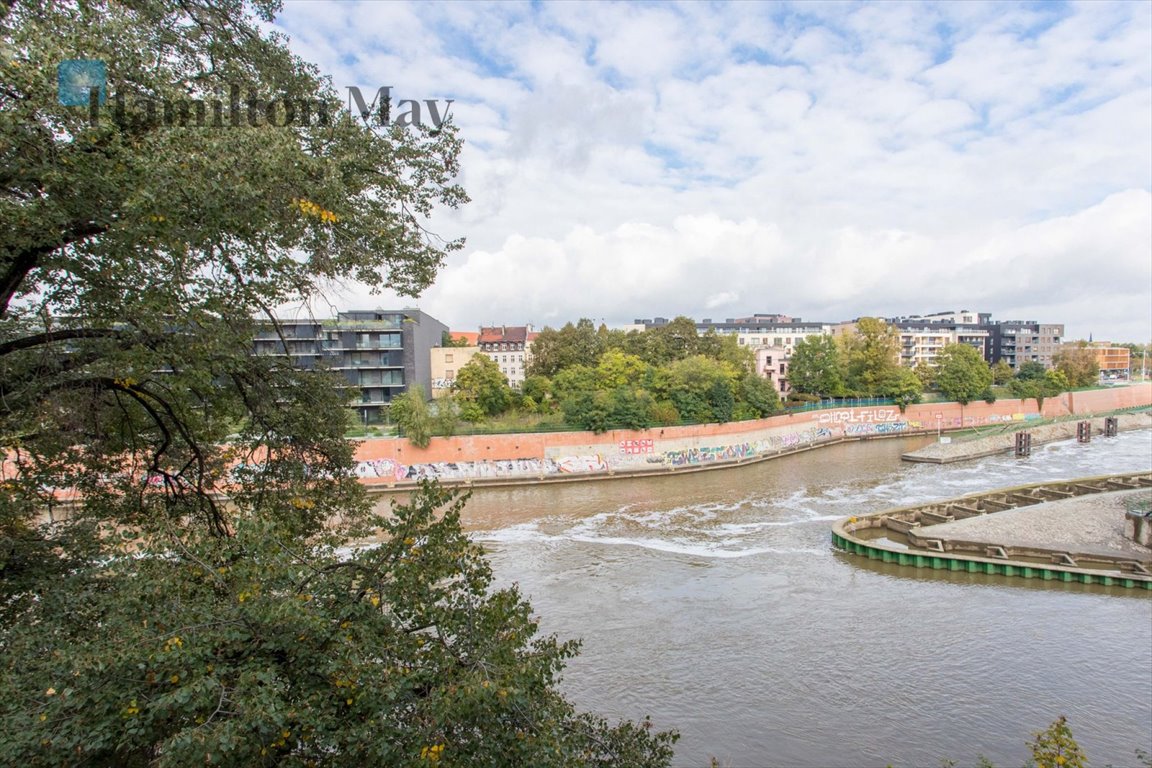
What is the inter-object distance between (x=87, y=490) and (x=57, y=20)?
3805mm

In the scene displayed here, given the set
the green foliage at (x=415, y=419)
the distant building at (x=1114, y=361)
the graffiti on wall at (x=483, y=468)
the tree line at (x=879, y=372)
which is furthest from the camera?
the distant building at (x=1114, y=361)

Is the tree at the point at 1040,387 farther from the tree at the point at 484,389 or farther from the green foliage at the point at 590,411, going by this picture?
the tree at the point at 484,389

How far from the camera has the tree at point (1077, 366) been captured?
60656 mm

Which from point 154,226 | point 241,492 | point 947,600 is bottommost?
point 947,600

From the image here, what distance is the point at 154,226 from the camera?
3732 millimetres

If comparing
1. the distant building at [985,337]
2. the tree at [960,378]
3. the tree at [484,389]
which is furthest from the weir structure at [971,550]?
the distant building at [985,337]

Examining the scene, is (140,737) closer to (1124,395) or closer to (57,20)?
(57,20)

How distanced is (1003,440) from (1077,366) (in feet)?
93.4

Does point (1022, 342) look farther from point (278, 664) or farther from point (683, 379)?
point (278, 664)

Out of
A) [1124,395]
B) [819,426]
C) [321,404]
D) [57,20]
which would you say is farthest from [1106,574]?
[1124,395]

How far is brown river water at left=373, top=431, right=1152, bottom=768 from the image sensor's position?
9734 mm

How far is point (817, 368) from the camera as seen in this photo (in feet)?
161

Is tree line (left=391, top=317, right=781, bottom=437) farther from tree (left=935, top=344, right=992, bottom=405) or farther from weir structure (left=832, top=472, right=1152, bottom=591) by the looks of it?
tree (left=935, top=344, right=992, bottom=405)

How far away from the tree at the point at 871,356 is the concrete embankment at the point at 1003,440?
684 centimetres
